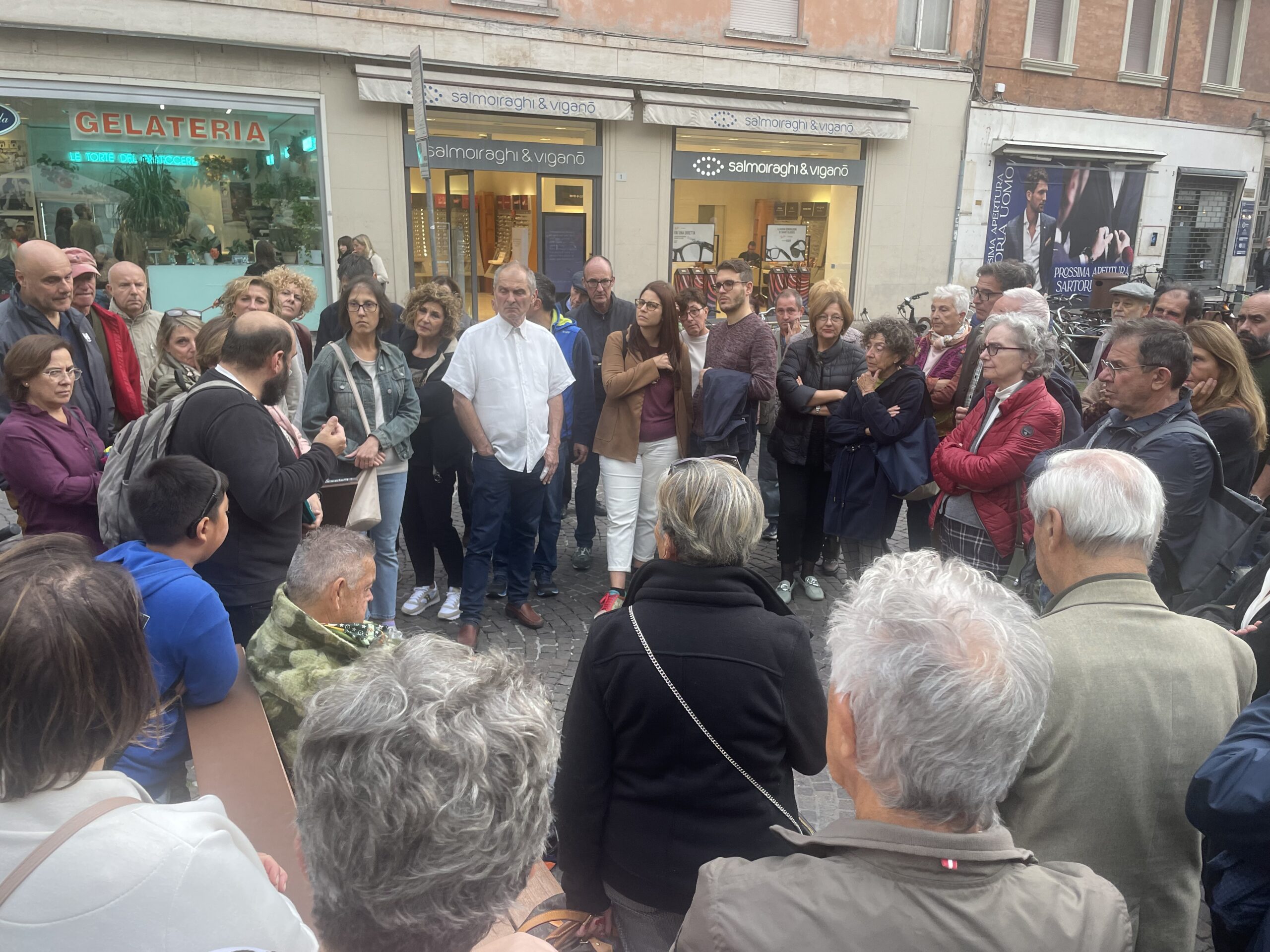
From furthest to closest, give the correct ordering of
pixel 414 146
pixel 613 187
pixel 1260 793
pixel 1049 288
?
pixel 1049 288 < pixel 613 187 < pixel 414 146 < pixel 1260 793

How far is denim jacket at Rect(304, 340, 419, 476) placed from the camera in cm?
450

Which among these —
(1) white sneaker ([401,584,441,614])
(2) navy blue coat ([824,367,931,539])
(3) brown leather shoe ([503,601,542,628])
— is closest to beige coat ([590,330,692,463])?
(2) navy blue coat ([824,367,931,539])

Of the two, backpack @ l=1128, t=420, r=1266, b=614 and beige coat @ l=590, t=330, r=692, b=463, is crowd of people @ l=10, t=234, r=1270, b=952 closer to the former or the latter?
backpack @ l=1128, t=420, r=1266, b=614

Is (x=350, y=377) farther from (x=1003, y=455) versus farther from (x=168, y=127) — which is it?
(x=168, y=127)

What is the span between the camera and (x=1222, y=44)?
20031mm

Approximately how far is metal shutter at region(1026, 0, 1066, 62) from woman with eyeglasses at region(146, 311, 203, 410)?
17692 millimetres

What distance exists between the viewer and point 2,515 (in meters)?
6.45

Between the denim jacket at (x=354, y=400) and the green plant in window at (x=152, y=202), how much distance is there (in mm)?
8469

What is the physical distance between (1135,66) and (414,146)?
52.4 ft

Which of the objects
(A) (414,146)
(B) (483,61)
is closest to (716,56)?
(B) (483,61)

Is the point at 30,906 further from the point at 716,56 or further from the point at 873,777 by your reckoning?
the point at 716,56

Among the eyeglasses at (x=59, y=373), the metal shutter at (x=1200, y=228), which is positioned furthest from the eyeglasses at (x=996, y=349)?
the metal shutter at (x=1200, y=228)

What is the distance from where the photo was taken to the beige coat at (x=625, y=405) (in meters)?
5.26

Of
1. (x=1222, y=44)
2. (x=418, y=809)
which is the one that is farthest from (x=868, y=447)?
(x=1222, y=44)
